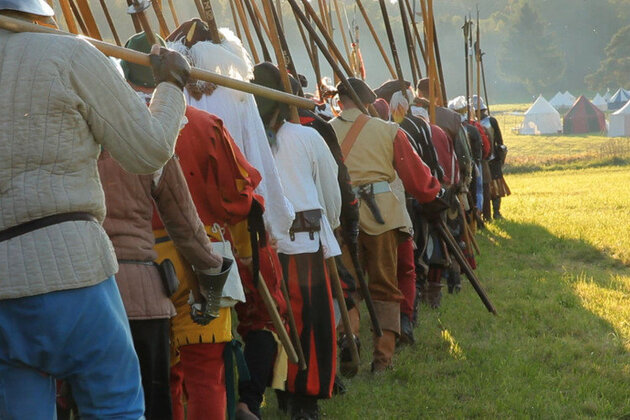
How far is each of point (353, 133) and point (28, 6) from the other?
3.29 metres

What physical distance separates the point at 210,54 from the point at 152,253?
40.6 inches

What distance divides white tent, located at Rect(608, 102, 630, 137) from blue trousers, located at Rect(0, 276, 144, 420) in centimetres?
4920

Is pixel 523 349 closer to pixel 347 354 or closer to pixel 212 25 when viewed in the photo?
pixel 347 354

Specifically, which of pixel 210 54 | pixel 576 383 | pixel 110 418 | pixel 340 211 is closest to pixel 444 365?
pixel 576 383

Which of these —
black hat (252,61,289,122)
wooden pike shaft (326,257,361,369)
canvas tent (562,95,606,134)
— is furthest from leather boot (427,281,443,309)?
canvas tent (562,95,606,134)

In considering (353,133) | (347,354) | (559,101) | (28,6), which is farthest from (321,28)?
(559,101)

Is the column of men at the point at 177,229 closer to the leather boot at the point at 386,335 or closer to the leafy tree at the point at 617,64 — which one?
the leather boot at the point at 386,335

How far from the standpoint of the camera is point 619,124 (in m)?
50.1

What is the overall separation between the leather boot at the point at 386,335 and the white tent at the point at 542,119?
52162mm

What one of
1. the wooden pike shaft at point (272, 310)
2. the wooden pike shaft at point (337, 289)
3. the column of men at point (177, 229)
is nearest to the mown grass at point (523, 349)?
the column of men at point (177, 229)

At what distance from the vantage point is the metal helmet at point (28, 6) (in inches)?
84.5

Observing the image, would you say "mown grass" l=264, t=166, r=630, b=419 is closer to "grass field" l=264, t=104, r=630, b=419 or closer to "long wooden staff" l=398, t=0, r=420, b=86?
"grass field" l=264, t=104, r=630, b=419

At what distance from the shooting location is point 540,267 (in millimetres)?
9281

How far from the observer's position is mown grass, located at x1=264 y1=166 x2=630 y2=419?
4668mm
